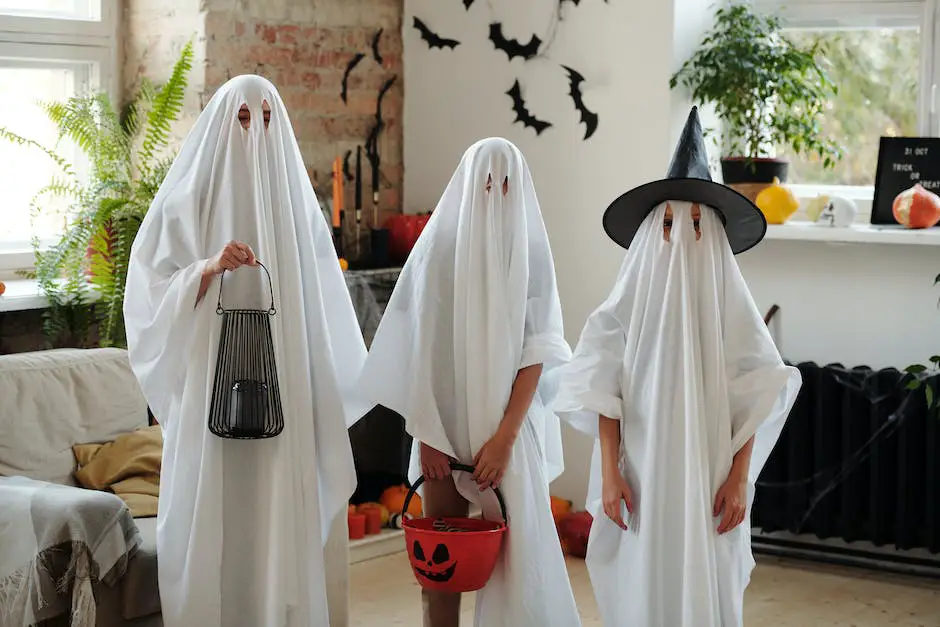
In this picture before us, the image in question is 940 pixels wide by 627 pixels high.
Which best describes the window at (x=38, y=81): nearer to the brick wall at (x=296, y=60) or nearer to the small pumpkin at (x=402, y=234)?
the brick wall at (x=296, y=60)

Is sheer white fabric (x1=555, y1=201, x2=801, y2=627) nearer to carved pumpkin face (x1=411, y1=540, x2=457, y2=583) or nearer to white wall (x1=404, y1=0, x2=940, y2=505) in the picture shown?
carved pumpkin face (x1=411, y1=540, x2=457, y2=583)

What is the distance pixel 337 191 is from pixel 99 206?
88 centimetres

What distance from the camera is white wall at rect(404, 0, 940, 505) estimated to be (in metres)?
4.27

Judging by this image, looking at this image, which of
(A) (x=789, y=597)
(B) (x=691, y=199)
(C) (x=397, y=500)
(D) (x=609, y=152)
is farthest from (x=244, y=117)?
(A) (x=789, y=597)

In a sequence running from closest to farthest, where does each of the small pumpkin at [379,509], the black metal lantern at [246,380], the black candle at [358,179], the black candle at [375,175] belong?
1. the black metal lantern at [246,380]
2. the small pumpkin at [379,509]
3. the black candle at [358,179]
4. the black candle at [375,175]

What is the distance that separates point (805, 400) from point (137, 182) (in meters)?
2.46

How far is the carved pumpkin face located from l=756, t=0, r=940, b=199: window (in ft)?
8.17

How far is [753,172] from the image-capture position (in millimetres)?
4285

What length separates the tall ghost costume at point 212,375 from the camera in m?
2.82

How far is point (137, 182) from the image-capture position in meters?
4.05

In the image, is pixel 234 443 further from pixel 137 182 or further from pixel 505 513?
pixel 137 182

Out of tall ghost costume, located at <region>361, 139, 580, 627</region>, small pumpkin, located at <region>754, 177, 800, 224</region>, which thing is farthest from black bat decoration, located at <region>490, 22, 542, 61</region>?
tall ghost costume, located at <region>361, 139, 580, 627</region>

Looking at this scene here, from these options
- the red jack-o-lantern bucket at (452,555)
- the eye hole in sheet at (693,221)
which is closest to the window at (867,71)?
the eye hole in sheet at (693,221)

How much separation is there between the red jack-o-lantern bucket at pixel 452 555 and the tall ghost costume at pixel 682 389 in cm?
29
